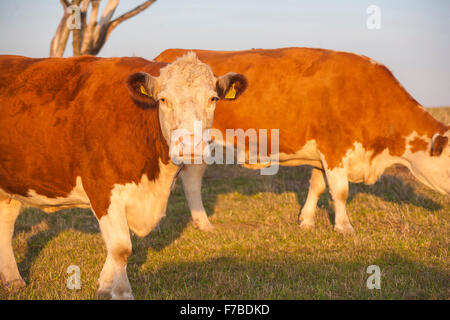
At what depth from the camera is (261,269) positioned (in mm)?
5398

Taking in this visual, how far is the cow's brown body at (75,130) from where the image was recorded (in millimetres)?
4262

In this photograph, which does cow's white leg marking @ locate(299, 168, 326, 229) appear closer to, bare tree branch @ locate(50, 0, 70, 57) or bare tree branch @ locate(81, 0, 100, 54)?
bare tree branch @ locate(81, 0, 100, 54)

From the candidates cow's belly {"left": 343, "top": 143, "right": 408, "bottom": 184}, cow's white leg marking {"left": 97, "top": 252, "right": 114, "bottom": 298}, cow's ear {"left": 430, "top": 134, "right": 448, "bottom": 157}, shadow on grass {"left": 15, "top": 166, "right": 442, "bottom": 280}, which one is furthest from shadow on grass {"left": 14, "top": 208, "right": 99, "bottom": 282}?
cow's ear {"left": 430, "top": 134, "right": 448, "bottom": 157}

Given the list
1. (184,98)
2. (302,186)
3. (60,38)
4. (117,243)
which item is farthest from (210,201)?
(60,38)

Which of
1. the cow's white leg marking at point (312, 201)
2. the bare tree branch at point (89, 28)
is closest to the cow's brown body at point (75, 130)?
the cow's white leg marking at point (312, 201)

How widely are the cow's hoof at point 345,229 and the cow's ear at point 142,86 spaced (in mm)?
3888

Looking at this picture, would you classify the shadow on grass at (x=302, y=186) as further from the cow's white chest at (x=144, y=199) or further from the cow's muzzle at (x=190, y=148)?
the cow's muzzle at (x=190, y=148)

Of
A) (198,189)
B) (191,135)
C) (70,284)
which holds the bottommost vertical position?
(70,284)

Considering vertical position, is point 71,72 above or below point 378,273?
above

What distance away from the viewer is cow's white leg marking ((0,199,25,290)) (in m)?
5.00

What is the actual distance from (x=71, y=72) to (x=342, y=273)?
3527 millimetres

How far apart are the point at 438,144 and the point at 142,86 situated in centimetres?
457
